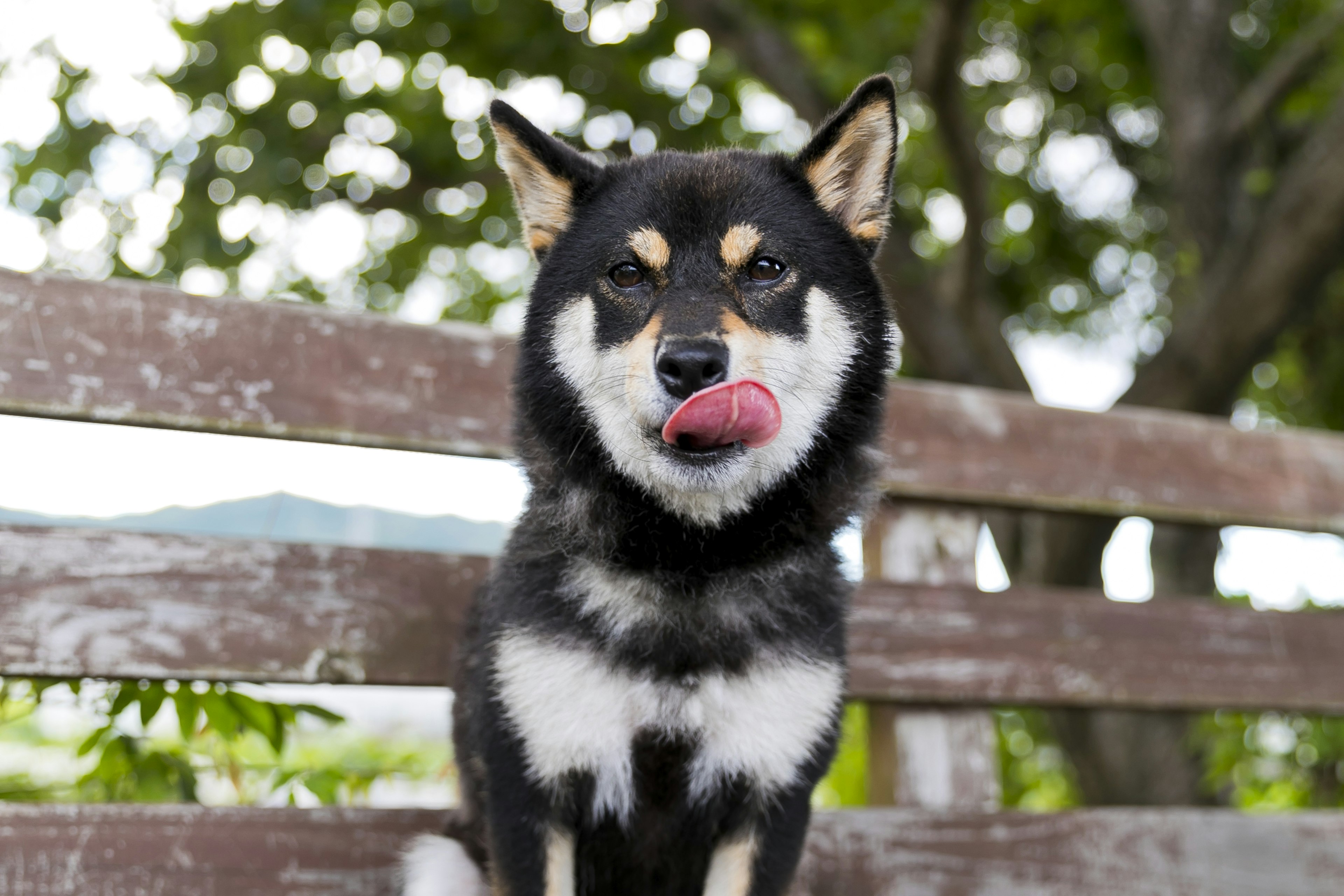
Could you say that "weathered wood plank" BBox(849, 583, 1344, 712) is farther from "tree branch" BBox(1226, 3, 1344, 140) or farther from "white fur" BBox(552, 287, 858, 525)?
"tree branch" BBox(1226, 3, 1344, 140)

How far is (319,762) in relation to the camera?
3.69 meters

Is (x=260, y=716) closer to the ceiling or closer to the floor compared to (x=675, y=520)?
closer to the floor

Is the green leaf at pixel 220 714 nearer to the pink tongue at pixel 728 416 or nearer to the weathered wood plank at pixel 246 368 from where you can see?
the weathered wood plank at pixel 246 368

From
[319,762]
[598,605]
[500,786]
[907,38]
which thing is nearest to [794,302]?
[598,605]

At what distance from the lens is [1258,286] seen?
4891 mm

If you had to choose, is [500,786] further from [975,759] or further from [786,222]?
[975,759]

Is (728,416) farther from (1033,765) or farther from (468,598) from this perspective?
(1033,765)

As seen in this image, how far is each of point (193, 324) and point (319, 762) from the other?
6.55 feet

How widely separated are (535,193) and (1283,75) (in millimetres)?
5100

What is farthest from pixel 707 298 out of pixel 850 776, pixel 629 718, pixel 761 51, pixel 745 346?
pixel 761 51

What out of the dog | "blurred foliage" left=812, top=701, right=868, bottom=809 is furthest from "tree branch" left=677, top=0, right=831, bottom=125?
the dog

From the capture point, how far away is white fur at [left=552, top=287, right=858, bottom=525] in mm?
1871

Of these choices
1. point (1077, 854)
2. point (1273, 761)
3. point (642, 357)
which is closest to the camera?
point (642, 357)

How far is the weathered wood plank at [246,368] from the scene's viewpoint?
2.16m
